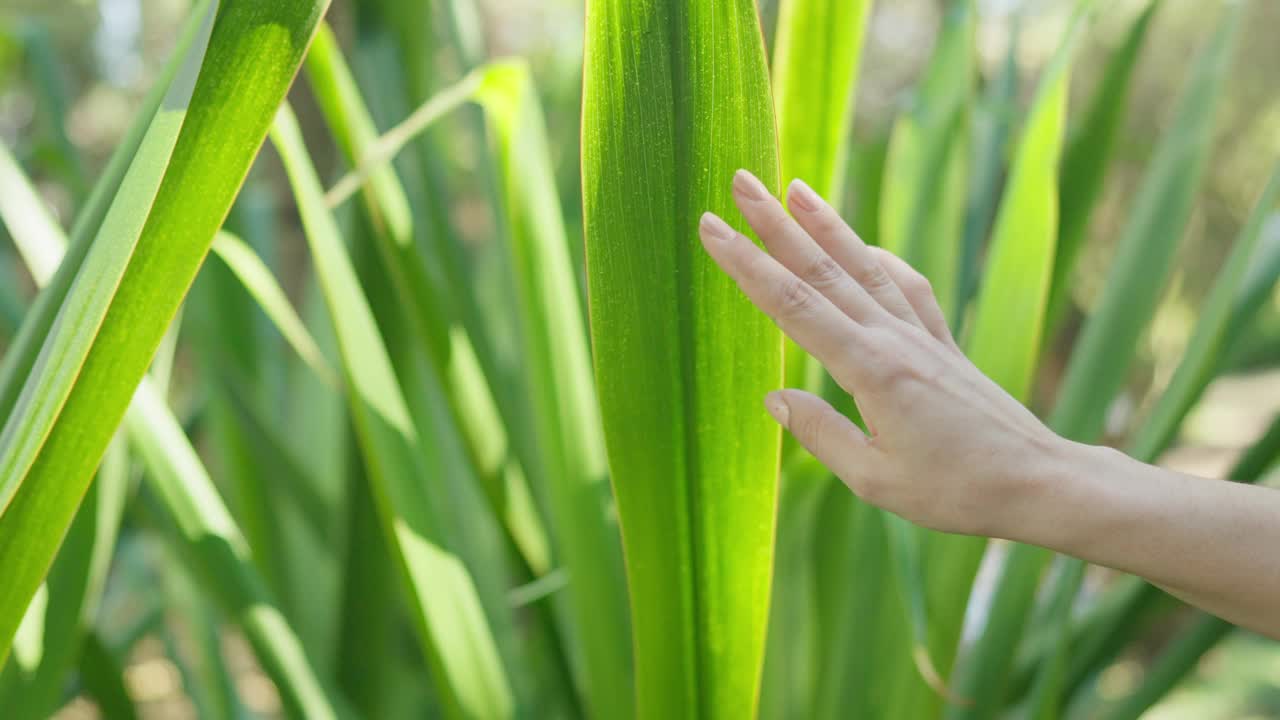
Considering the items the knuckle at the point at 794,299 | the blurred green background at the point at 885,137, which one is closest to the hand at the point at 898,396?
the knuckle at the point at 794,299

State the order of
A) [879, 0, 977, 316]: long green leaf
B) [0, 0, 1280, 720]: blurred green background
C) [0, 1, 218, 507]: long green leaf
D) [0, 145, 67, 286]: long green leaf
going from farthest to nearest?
[0, 0, 1280, 720]: blurred green background, [879, 0, 977, 316]: long green leaf, [0, 145, 67, 286]: long green leaf, [0, 1, 218, 507]: long green leaf

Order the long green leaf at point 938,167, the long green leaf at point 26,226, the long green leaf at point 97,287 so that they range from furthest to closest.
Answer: the long green leaf at point 938,167, the long green leaf at point 26,226, the long green leaf at point 97,287

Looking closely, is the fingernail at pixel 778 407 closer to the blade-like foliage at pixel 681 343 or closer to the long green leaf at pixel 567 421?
the blade-like foliage at pixel 681 343

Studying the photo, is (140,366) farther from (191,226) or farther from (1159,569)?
(1159,569)

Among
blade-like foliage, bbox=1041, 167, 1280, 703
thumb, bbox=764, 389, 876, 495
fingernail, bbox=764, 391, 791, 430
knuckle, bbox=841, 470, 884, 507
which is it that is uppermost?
fingernail, bbox=764, 391, 791, 430

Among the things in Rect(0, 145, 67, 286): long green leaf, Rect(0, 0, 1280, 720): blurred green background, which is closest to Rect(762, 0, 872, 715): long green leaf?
Rect(0, 0, 1280, 720): blurred green background

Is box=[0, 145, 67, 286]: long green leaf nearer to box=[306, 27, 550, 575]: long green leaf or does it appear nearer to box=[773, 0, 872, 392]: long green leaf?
box=[306, 27, 550, 575]: long green leaf

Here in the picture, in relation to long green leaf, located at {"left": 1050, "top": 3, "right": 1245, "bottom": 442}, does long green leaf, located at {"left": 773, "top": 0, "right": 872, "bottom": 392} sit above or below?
above
